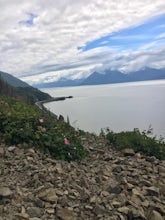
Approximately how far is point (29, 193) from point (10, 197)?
0.33 meters

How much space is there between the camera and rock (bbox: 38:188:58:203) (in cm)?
544

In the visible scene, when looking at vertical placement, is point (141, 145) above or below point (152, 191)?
above

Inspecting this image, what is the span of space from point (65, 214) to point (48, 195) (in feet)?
1.62

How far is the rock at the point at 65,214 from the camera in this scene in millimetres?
5086

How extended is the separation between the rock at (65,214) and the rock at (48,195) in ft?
0.91

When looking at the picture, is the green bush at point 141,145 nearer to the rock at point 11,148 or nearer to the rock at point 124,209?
the rock at point 11,148

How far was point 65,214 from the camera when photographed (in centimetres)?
514

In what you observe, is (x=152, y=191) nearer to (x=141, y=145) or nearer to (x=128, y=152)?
(x=128, y=152)

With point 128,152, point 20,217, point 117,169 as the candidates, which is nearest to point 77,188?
point 20,217

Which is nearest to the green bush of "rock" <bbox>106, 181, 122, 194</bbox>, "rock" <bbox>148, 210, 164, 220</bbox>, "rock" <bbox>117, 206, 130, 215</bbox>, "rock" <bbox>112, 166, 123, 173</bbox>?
"rock" <bbox>112, 166, 123, 173</bbox>

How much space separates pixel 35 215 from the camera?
502 centimetres

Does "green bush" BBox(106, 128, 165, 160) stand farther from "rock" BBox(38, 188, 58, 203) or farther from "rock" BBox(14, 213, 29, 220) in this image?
"rock" BBox(14, 213, 29, 220)

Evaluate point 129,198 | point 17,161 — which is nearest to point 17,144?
point 17,161

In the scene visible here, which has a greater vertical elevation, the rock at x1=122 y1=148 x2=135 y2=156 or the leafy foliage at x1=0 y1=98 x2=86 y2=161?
the leafy foliage at x1=0 y1=98 x2=86 y2=161
